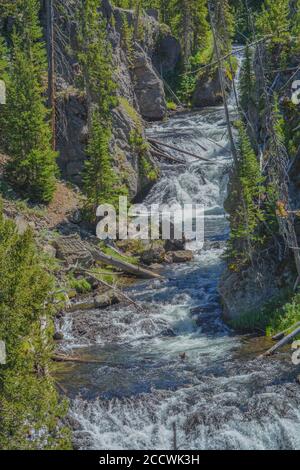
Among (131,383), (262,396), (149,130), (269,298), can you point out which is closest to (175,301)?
(269,298)

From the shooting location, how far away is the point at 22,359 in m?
13.2

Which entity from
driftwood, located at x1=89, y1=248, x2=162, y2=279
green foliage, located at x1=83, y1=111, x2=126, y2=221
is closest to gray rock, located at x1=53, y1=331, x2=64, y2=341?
driftwood, located at x1=89, y1=248, x2=162, y2=279

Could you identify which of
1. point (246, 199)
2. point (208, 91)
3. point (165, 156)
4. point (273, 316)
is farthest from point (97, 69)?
point (273, 316)

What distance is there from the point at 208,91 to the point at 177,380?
41.6m

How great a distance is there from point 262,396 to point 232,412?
3.58ft

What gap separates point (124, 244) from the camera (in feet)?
104

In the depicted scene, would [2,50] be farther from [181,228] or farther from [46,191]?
[181,228]

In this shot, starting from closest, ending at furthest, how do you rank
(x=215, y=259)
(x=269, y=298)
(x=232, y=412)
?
1. (x=232, y=412)
2. (x=269, y=298)
3. (x=215, y=259)

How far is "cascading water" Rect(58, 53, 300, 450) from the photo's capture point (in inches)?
602

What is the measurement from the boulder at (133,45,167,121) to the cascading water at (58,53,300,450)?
25.4 m

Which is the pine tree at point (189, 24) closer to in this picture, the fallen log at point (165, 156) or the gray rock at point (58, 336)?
the fallen log at point (165, 156)

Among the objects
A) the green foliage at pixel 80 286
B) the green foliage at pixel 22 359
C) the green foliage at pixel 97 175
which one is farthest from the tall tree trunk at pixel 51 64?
the green foliage at pixel 22 359

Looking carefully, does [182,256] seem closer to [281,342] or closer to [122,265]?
[122,265]

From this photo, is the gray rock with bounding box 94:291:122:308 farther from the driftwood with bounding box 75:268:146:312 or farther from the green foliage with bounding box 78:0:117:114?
the green foliage with bounding box 78:0:117:114
